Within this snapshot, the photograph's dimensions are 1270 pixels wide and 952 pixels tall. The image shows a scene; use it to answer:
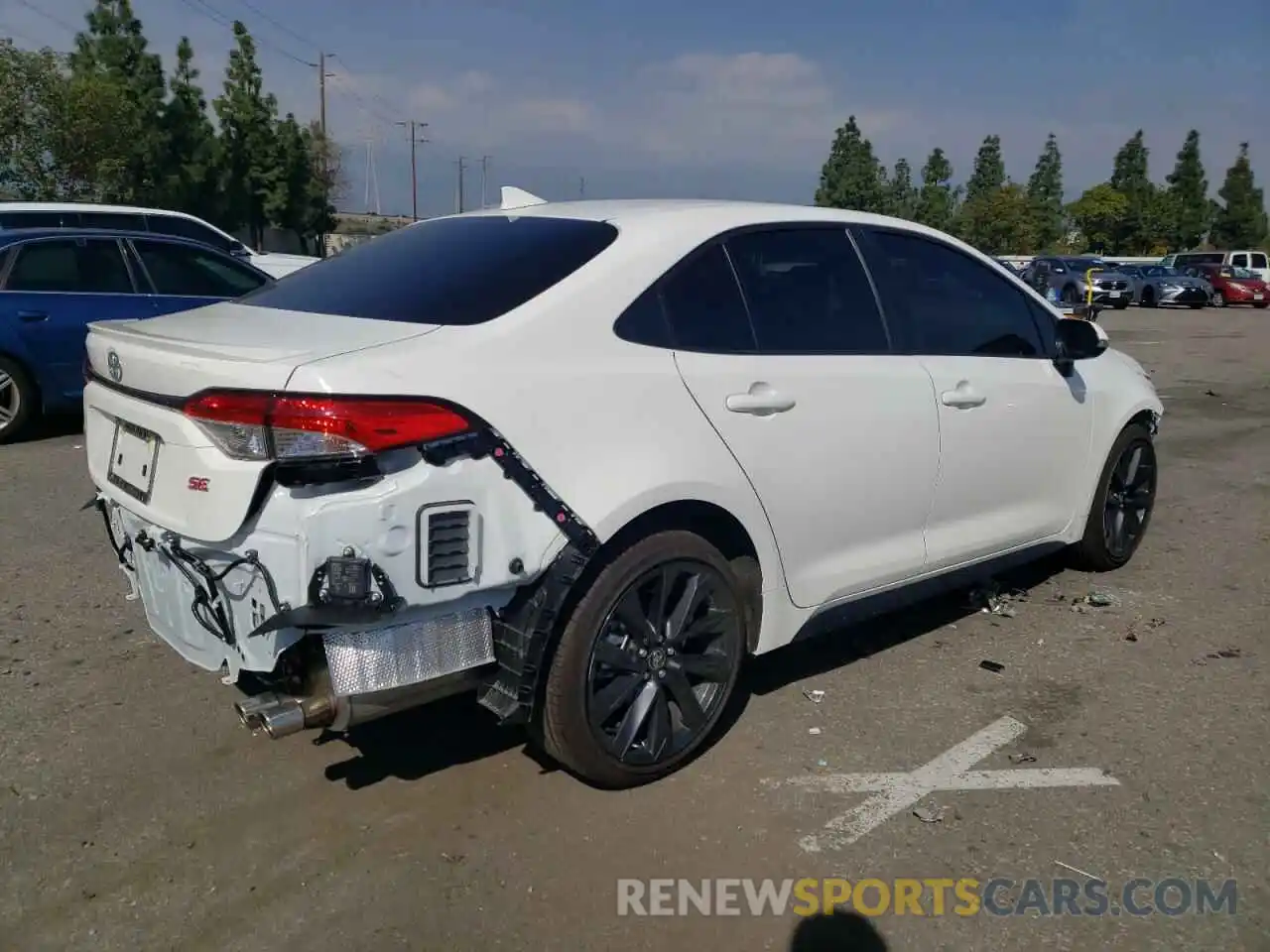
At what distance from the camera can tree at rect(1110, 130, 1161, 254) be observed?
222ft

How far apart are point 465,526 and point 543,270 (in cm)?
90

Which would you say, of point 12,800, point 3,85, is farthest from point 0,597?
point 3,85

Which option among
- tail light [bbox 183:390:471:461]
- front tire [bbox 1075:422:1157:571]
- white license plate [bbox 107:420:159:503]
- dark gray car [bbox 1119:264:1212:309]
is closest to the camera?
tail light [bbox 183:390:471:461]

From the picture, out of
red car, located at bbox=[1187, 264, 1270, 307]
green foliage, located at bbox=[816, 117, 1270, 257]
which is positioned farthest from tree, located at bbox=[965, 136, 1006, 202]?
red car, located at bbox=[1187, 264, 1270, 307]

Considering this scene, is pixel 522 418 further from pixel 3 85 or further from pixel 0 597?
pixel 3 85

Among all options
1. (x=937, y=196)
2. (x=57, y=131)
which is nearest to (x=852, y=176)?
(x=937, y=196)

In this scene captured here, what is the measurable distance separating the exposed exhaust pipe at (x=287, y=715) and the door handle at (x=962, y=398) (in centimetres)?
250

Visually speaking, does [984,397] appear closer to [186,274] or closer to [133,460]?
[133,460]

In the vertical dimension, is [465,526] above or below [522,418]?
below

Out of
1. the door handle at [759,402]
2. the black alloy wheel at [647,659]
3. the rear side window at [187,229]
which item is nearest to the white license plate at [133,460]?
the black alloy wheel at [647,659]

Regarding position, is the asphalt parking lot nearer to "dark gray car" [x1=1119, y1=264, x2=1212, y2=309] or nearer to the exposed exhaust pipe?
the exposed exhaust pipe

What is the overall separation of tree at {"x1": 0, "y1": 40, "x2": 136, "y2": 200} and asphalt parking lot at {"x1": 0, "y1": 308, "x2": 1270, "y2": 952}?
99.7 ft

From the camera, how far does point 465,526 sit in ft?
8.97

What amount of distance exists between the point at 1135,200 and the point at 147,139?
59056 millimetres
